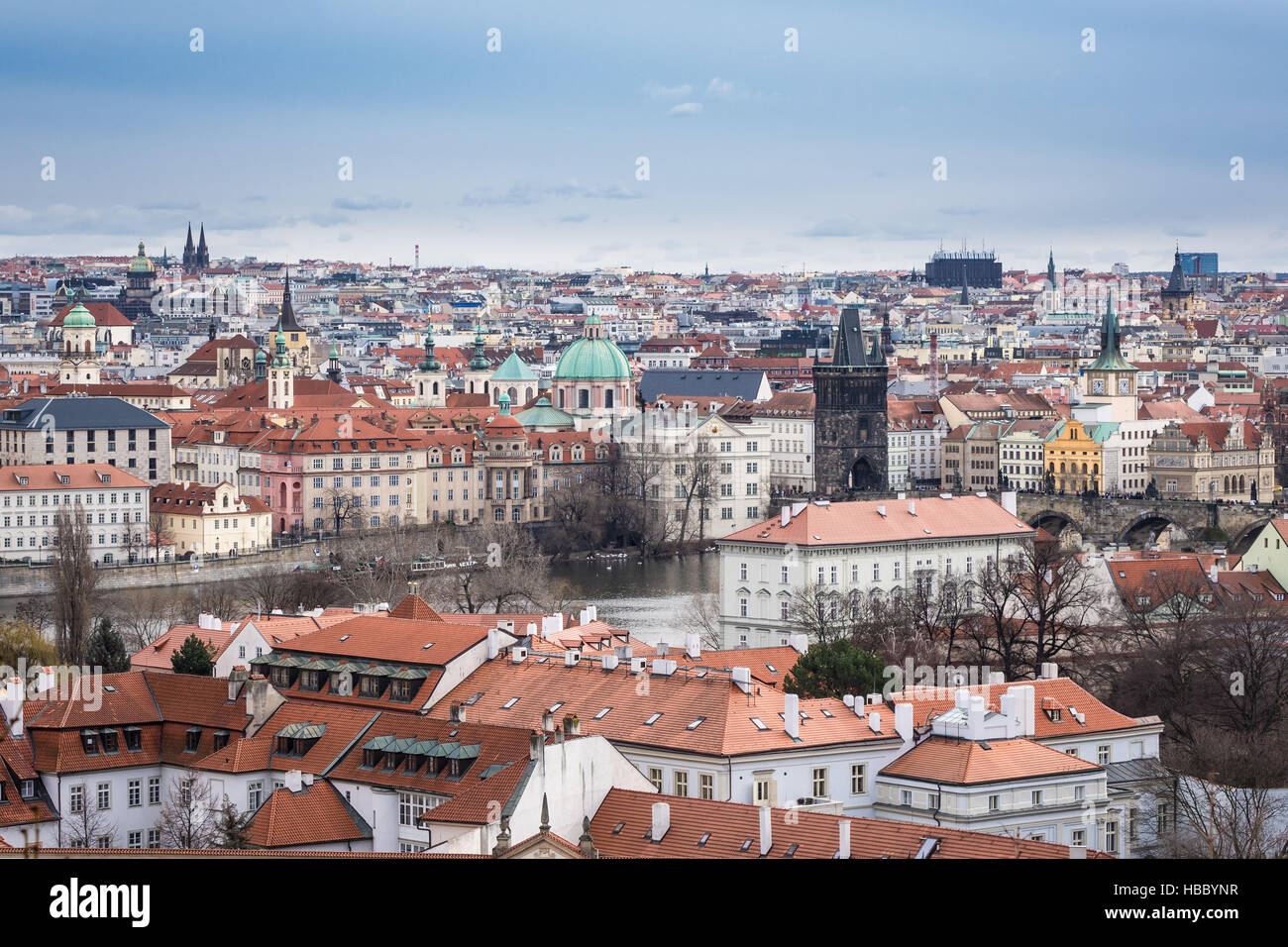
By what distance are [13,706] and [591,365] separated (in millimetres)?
40853

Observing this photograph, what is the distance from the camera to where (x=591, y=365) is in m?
54.3

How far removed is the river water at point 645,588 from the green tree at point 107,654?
7.28m

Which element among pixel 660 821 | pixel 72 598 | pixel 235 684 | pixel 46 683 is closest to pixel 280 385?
pixel 72 598

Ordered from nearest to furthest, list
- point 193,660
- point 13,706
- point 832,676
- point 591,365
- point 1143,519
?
point 13,706 → point 832,676 → point 193,660 → point 1143,519 → point 591,365

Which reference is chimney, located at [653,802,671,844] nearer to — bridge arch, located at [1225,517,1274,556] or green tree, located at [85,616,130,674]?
green tree, located at [85,616,130,674]

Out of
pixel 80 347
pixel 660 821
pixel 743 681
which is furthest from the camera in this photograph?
pixel 80 347

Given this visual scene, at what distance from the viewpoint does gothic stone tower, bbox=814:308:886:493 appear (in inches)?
1890

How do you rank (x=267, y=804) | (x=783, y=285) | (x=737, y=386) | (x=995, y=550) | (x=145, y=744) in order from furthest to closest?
(x=783, y=285) → (x=737, y=386) → (x=995, y=550) → (x=145, y=744) → (x=267, y=804)

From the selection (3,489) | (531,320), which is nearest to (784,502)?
(3,489)

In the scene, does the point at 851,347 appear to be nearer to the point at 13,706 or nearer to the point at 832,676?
the point at 832,676
